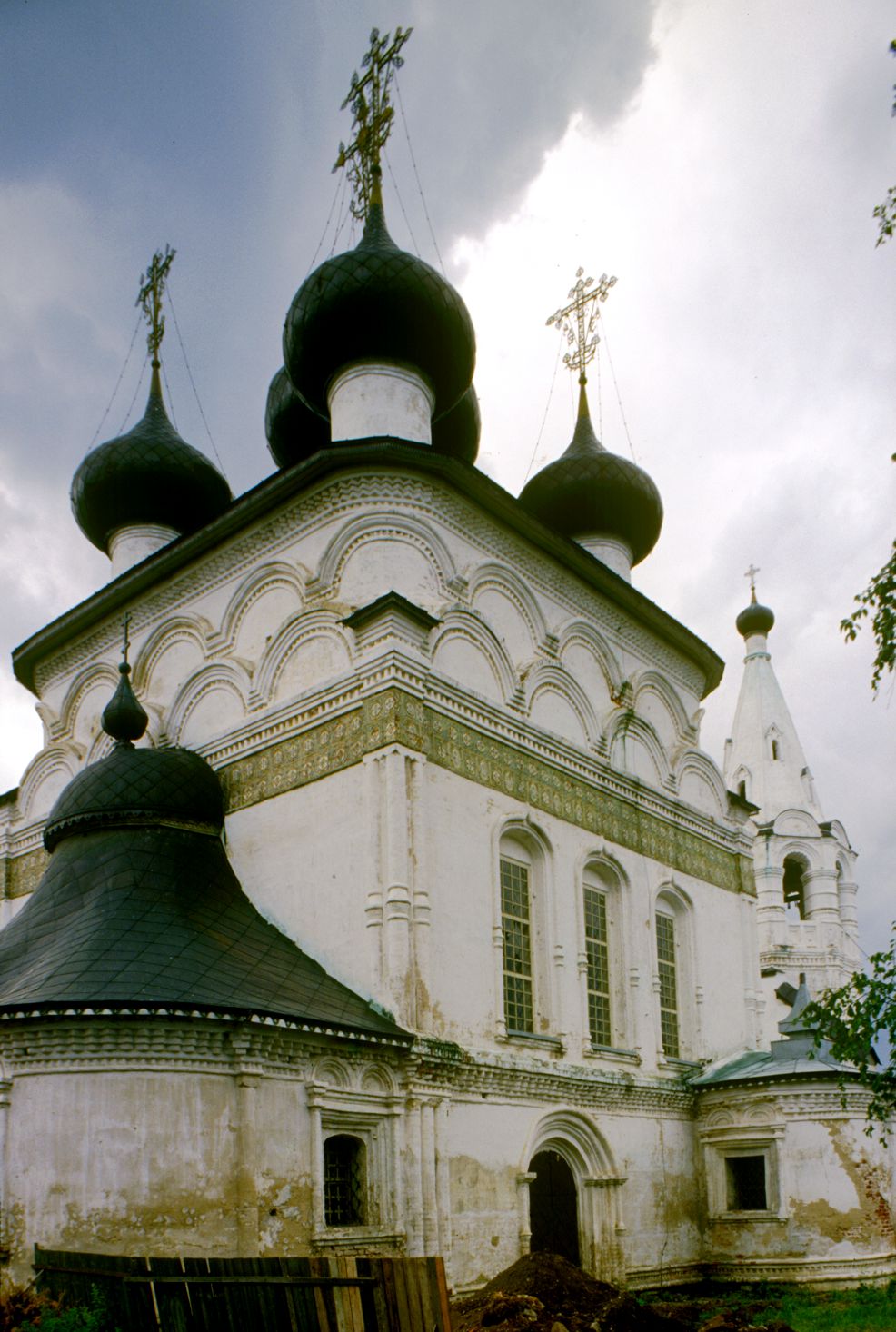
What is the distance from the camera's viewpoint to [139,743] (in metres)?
12.6

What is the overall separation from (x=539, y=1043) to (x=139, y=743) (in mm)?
4862

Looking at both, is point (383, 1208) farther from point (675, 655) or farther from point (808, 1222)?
point (675, 655)

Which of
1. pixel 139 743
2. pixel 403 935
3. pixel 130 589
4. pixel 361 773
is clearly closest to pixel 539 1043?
pixel 403 935

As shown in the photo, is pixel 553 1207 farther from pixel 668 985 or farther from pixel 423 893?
pixel 423 893

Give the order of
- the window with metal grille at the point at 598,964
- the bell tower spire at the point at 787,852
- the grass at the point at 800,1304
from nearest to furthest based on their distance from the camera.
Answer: the grass at the point at 800,1304
the window with metal grille at the point at 598,964
the bell tower spire at the point at 787,852

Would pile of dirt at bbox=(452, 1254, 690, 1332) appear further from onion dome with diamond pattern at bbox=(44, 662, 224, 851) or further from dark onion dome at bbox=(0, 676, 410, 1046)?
onion dome with diamond pattern at bbox=(44, 662, 224, 851)

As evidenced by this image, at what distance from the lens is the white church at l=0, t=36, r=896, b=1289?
8.27 m

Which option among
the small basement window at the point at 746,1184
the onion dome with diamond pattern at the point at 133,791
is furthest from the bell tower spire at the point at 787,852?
the onion dome with diamond pattern at the point at 133,791

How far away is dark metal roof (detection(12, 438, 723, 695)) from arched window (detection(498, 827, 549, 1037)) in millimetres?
3093

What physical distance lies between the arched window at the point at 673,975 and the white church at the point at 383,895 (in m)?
0.04

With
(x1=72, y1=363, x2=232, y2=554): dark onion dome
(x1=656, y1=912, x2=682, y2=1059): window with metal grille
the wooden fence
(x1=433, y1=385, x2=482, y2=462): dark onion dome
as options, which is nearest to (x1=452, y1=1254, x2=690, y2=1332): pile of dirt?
the wooden fence

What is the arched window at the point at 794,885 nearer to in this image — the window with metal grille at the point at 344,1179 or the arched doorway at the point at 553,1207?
the arched doorway at the point at 553,1207

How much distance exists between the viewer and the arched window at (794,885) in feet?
77.7

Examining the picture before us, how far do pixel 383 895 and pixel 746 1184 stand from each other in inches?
217
